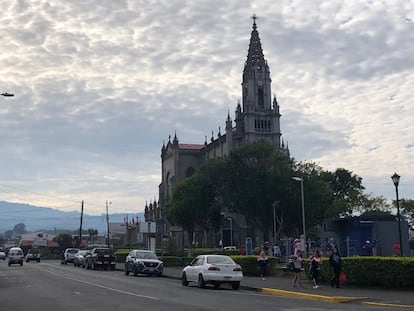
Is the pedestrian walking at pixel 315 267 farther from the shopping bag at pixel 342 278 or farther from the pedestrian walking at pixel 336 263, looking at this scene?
the shopping bag at pixel 342 278

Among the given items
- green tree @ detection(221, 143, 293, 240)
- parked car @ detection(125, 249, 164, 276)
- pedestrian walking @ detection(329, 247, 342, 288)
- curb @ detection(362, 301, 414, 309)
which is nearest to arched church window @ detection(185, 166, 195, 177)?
green tree @ detection(221, 143, 293, 240)

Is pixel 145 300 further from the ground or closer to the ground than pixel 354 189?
closer to the ground

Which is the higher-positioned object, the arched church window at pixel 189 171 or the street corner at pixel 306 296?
the arched church window at pixel 189 171

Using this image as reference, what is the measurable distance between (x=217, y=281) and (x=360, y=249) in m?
16.0

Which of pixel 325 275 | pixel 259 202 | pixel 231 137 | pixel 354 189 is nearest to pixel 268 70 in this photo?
pixel 231 137

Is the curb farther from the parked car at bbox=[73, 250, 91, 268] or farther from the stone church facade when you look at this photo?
the stone church facade

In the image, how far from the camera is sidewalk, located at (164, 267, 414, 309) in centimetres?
1755

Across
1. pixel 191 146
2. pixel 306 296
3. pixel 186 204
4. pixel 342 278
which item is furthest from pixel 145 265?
pixel 191 146

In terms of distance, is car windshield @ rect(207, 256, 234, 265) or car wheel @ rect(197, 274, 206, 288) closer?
car windshield @ rect(207, 256, 234, 265)

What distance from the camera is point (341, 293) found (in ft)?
68.2

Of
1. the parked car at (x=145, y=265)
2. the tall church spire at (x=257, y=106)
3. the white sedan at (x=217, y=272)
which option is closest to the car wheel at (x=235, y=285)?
the white sedan at (x=217, y=272)

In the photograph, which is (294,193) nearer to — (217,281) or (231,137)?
(231,137)

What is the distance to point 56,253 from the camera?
106062 millimetres

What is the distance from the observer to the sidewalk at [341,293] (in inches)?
691
